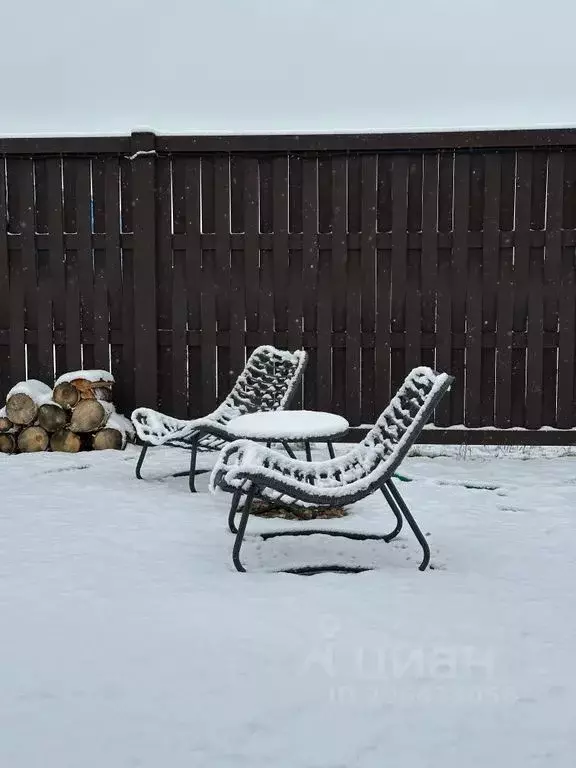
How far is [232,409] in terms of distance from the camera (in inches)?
202

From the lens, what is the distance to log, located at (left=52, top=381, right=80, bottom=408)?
569 cm

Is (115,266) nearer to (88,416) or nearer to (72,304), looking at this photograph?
(72,304)

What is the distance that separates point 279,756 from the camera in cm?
179

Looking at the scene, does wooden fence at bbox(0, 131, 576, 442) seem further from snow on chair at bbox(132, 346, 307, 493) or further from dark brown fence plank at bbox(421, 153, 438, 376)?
snow on chair at bbox(132, 346, 307, 493)

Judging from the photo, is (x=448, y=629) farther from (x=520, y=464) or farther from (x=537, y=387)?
(x=537, y=387)

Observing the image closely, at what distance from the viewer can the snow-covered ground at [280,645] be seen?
73.0 inches

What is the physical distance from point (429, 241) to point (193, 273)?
182cm

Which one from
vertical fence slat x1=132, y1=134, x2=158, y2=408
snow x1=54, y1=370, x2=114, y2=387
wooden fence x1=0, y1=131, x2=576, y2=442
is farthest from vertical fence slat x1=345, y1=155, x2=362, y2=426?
snow x1=54, y1=370, x2=114, y2=387

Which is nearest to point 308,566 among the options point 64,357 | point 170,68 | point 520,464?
point 520,464

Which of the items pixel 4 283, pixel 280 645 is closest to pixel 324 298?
pixel 4 283

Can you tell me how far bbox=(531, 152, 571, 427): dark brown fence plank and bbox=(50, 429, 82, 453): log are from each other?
350cm

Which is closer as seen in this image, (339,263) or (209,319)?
(339,263)

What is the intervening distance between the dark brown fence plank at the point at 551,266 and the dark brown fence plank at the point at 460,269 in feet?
1.70

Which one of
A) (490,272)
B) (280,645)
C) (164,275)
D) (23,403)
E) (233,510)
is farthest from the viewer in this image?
(164,275)
